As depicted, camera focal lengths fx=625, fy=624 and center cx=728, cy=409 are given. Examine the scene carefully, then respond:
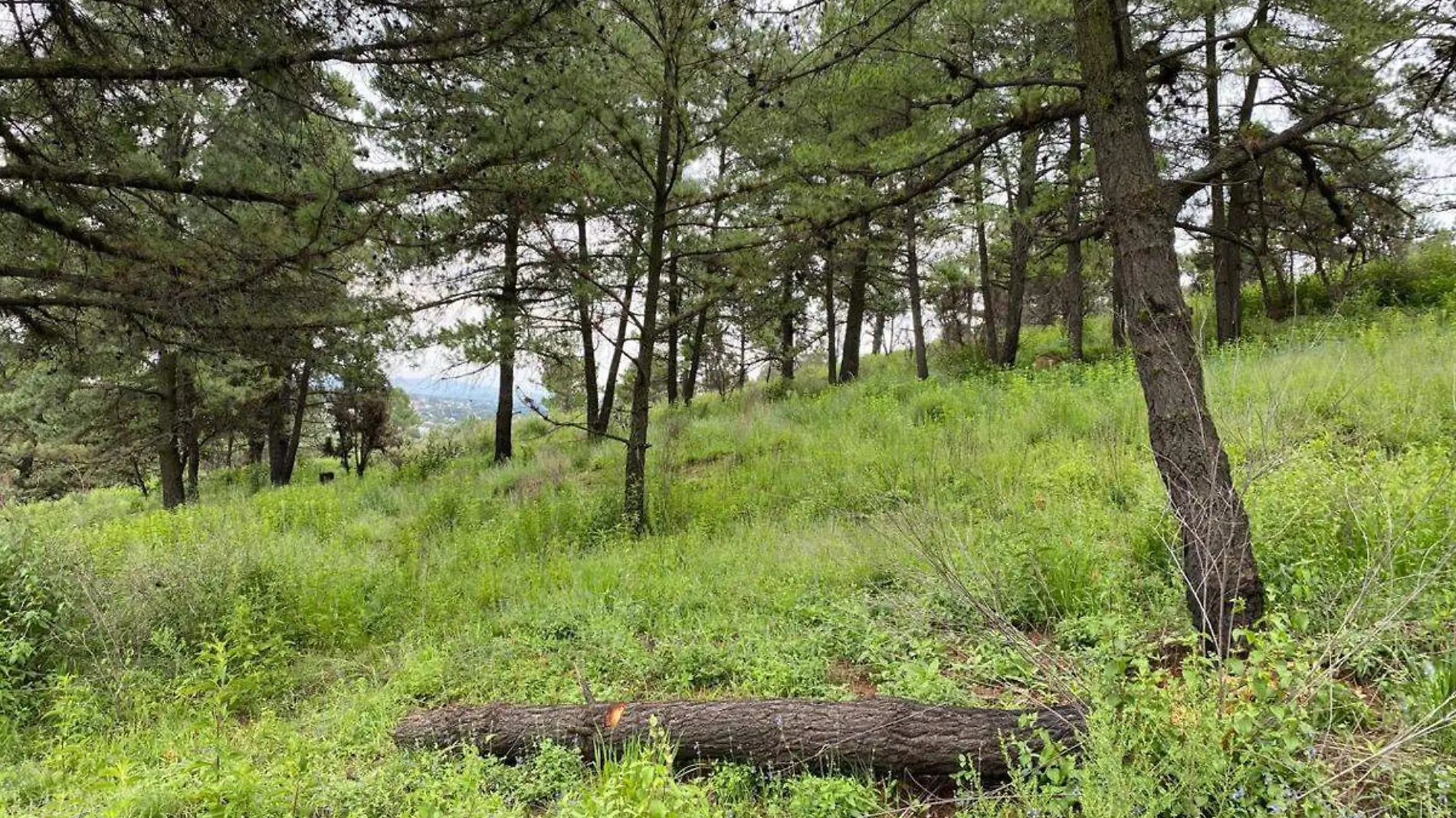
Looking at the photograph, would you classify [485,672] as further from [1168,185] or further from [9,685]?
[1168,185]

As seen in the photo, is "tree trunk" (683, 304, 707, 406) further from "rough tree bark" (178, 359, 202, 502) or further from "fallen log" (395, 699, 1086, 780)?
"fallen log" (395, 699, 1086, 780)

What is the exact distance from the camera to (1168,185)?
10.4ft

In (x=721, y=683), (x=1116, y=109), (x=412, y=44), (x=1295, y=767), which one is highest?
(x=412, y=44)

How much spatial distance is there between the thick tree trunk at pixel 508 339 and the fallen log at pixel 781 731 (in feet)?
14.5

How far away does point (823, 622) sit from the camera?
4.30m

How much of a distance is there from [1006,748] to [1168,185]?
2826 millimetres

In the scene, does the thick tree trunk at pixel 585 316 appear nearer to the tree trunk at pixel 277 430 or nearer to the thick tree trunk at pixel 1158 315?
the thick tree trunk at pixel 1158 315

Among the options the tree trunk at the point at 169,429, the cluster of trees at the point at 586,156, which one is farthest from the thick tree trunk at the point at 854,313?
the tree trunk at the point at 169,429

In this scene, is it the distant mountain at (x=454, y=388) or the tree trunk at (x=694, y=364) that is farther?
the tree trunk at (x=694, y=364)

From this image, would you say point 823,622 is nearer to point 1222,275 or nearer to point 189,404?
point 1222,275

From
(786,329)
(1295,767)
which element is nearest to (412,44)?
(1295,767)

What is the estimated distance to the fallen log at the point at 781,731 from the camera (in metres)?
2.68

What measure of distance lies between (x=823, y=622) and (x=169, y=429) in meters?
15.2

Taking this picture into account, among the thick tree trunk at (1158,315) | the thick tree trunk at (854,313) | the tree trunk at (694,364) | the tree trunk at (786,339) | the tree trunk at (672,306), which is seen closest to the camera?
the thick tree trunk at (1158,315)
